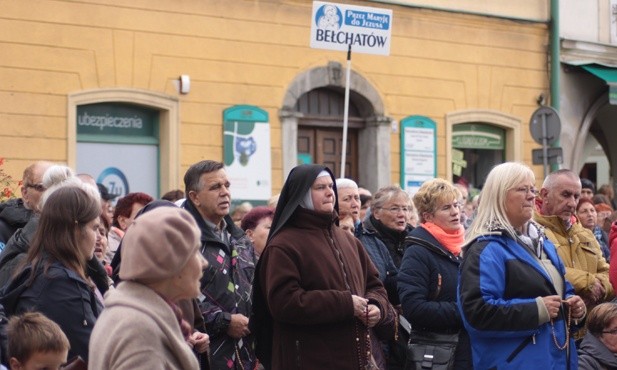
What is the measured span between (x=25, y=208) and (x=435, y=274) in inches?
104

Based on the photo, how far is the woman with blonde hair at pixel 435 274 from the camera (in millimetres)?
7961

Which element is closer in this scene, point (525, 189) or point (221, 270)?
point (525, 189)

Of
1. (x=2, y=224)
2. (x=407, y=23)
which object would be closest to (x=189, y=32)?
(x=407, y=23)

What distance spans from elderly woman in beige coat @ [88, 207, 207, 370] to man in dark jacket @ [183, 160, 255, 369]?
2.60 m

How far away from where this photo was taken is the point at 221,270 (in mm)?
7188

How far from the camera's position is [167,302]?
14.5 feet

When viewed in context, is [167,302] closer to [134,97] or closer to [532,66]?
[134,97]

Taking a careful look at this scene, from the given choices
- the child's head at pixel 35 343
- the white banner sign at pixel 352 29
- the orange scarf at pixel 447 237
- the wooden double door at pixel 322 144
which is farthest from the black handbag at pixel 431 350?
the wooden double door at pixel 322 144

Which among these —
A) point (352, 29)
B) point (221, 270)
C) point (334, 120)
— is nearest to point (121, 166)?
point (334, 120)

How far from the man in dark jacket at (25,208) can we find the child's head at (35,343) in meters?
2.33

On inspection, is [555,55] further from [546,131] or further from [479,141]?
[546,131]

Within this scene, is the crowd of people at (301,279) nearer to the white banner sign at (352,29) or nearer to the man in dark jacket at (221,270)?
the man in dark jacket at (221,270)

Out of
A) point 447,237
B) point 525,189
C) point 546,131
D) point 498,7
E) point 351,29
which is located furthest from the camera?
point 498,7

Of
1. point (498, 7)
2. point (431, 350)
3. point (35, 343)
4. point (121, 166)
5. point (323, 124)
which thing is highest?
point (498, 7)
